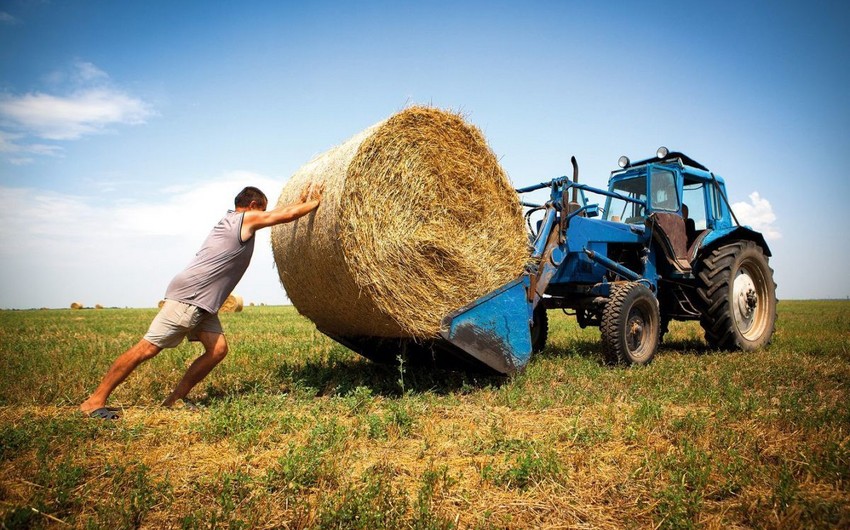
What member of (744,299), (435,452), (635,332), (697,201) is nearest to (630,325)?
(635,332)

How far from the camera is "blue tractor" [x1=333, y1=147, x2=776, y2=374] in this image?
555cm

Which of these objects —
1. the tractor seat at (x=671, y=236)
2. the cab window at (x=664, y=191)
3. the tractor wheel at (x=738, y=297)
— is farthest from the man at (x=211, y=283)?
the tractor wheel at (x=738, y=297)

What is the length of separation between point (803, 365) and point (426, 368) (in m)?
4.65

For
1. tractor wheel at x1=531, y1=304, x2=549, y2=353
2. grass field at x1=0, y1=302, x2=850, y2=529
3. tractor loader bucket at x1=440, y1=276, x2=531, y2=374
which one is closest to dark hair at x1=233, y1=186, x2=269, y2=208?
grass field at x1=0, y1=302, x2=850, y2=529

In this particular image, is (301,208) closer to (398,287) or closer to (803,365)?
(398,287)

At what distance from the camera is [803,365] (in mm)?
6824

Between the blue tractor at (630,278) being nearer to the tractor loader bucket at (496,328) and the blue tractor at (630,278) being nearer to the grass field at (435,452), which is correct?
the tractor loader bucket at (496,328)

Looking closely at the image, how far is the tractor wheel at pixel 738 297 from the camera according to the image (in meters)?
8.23

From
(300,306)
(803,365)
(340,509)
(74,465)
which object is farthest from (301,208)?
(803,365)

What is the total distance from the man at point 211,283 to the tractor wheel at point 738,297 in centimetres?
623

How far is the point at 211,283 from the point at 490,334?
2.59m

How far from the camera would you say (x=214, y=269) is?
15.8ft

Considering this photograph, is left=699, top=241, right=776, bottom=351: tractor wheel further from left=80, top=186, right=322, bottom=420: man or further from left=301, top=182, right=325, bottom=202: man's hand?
left=80, top=186, right=322, bottom=420: man

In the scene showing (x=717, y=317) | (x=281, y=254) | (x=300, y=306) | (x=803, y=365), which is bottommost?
(x=803, y=365)
